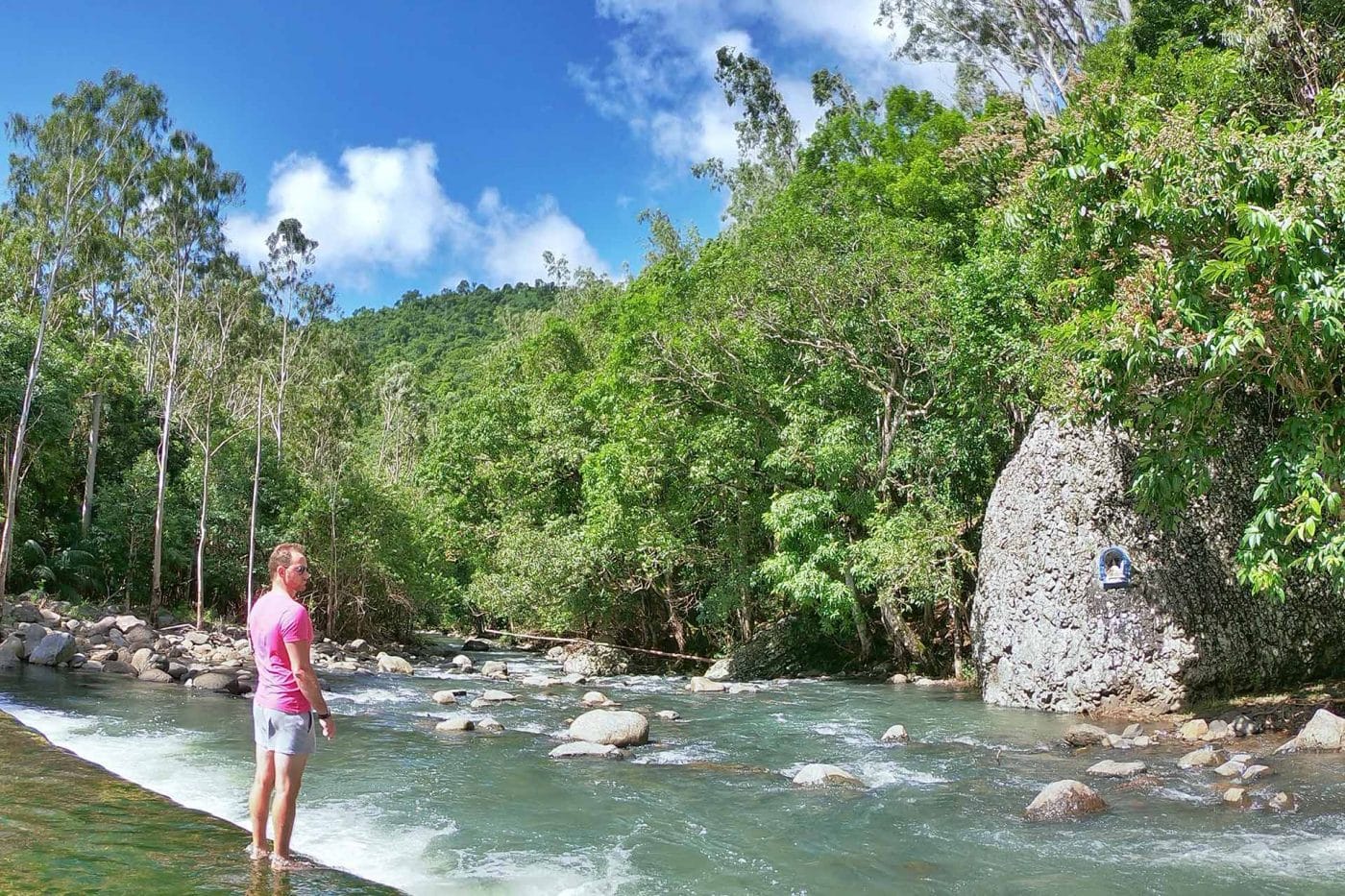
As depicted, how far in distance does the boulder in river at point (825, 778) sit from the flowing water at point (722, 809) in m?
0.24

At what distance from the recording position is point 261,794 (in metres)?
6.25

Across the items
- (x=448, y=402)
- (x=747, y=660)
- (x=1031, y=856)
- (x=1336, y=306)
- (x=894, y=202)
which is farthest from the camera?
(x=448, y=402)

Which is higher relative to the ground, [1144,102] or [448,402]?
[448,402]

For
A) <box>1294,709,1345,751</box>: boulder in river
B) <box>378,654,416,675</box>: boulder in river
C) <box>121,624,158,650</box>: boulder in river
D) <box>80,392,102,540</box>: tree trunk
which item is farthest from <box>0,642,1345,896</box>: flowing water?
<box>80,392,102,540</box>: tree trunk

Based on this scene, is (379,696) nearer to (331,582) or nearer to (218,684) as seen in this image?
(218,684)

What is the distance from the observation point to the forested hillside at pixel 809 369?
1027 cm

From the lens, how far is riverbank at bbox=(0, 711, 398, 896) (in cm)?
570

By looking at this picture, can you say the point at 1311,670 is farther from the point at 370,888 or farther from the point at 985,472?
the point at 370,888

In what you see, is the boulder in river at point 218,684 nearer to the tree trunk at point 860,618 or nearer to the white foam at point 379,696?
the white foam at point 379,696

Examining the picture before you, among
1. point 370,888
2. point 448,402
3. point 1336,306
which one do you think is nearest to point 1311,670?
point 1336,306

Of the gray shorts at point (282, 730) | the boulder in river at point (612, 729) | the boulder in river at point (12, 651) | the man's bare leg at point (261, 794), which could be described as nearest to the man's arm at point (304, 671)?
the gray shorts at point (282, 730)

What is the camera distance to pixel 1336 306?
337 inches

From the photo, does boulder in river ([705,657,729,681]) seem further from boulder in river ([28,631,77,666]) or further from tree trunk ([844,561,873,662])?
boulder in river ([28,631,77,666])

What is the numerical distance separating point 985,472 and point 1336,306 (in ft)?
47.5
